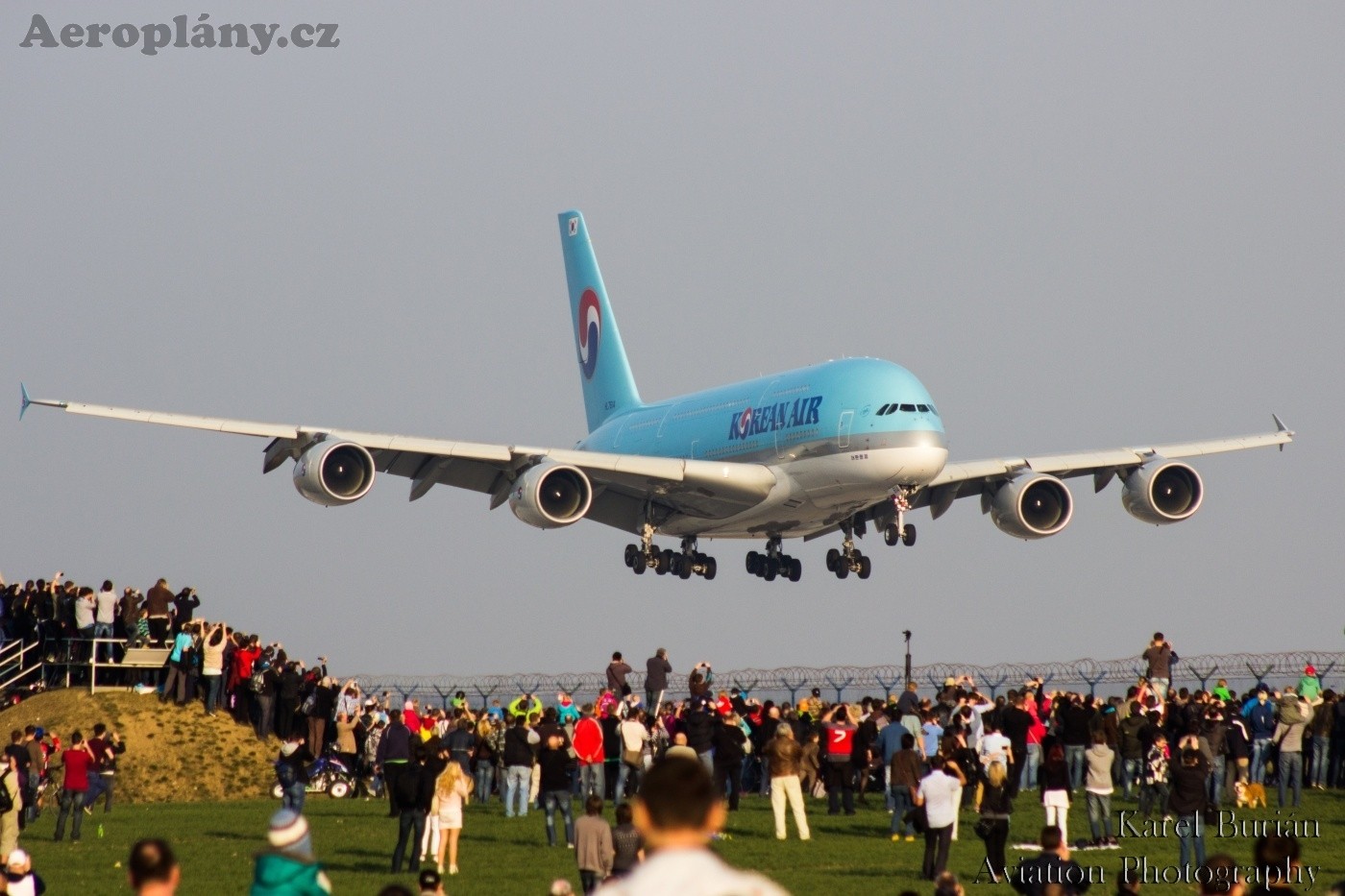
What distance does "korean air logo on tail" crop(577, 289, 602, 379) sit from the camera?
6162cm

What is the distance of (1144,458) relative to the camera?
46.0 m

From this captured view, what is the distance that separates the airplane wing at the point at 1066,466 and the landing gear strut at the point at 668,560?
6049mm

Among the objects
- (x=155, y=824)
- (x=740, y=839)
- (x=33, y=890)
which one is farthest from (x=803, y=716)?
(x=33, y=890)

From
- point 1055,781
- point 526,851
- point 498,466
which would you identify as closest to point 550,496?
point 498,466

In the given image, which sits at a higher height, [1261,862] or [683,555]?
[683,555]

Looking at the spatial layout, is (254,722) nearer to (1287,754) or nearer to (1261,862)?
(1287,754)

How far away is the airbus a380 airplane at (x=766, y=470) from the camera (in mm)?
40438

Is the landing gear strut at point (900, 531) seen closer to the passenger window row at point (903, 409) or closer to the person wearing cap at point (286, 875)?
the passenger window row at point (903, 409)

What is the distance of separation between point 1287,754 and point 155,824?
1767cm

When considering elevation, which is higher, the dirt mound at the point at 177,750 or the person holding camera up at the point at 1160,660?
the person holding camera up at the point at 1160,660

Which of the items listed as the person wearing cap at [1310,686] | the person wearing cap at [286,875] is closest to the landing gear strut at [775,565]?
the person wearing cap at [1310,686]

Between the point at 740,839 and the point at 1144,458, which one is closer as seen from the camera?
the point at 740,839

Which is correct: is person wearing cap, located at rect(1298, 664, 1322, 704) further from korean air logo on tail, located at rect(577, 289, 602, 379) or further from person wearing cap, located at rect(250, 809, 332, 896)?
korean air logo on tail, located at rect(577, 289, 602, 379)

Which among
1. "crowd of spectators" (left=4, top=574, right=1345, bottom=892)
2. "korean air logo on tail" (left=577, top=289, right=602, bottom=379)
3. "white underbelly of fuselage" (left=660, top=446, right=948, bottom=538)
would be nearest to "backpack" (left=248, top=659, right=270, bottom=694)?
"crowd of spectators" (left=4, top=574, right=1345, bottom=892)
